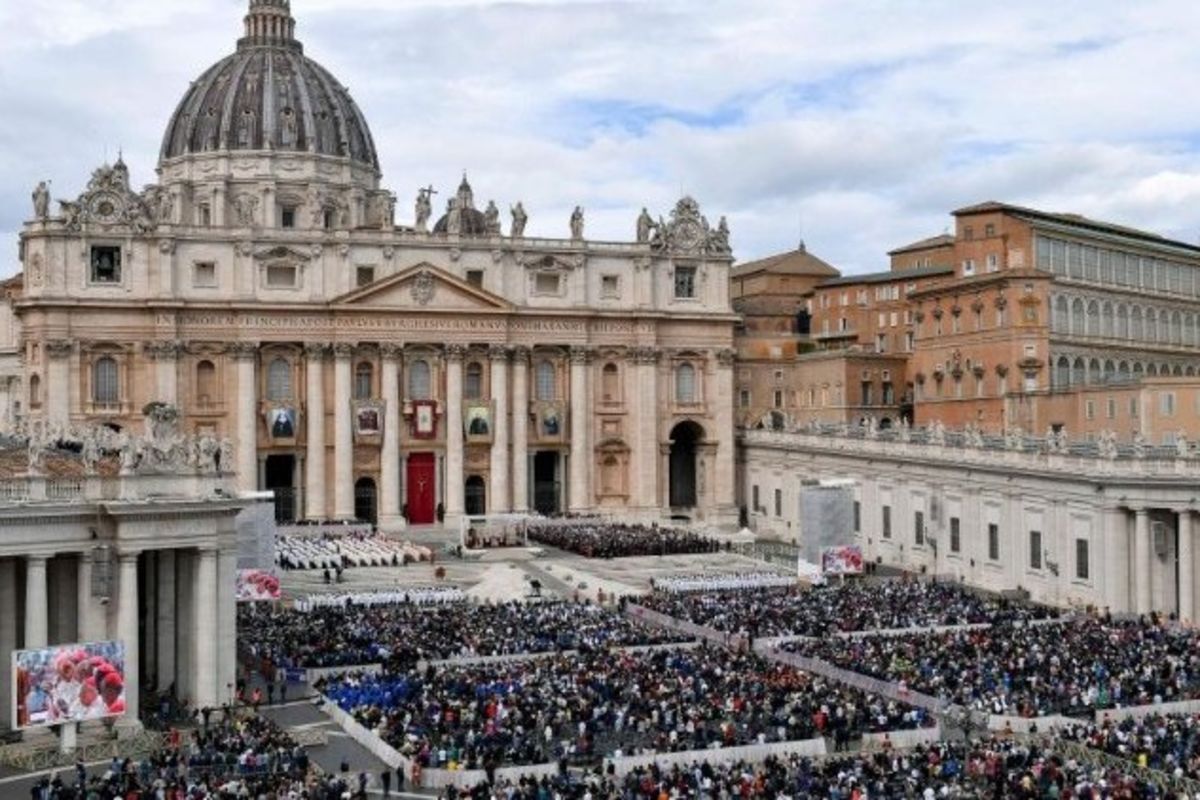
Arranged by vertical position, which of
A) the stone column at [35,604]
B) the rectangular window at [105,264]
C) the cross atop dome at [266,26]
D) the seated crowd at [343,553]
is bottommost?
the seated crowd at [343,553]

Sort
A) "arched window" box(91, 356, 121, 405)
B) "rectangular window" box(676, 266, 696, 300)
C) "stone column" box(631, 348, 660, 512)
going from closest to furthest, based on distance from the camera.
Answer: "arched window" box(91, 356, 121, 405)
"stone column" box(631, 348, 660, 512)
"rectangular window" box(676, 266, 696, 300)

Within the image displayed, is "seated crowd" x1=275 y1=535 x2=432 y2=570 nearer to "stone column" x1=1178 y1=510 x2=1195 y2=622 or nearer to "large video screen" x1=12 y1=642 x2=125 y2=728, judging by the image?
"large video screen" x1=12 y1=642 x2=125 y2=728

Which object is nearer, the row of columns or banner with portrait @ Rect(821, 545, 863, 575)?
the row of columns

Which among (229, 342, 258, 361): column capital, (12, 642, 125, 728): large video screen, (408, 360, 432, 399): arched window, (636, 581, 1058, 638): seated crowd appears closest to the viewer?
(12, 642, 125, 728): large video screen

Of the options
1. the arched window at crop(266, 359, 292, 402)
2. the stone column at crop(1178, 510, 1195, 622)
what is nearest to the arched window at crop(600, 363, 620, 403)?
the arched window at crop(266, 359, 292, 402)

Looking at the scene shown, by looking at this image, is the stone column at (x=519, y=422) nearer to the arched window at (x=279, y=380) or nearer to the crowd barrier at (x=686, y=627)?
the arched window at (x=279, y=380)

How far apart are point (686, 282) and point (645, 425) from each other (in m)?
9.95

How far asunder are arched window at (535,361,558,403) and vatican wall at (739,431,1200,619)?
18.8 meters

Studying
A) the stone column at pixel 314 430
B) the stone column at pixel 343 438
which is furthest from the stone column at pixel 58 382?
the stone column at pixel 343 438

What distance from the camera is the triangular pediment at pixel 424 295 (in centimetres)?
9244

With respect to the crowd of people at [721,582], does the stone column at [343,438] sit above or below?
above

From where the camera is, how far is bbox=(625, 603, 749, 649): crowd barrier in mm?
49219

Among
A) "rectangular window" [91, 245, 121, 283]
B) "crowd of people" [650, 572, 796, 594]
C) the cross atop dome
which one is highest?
the cross atop dome

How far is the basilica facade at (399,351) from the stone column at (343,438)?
0.14 m
